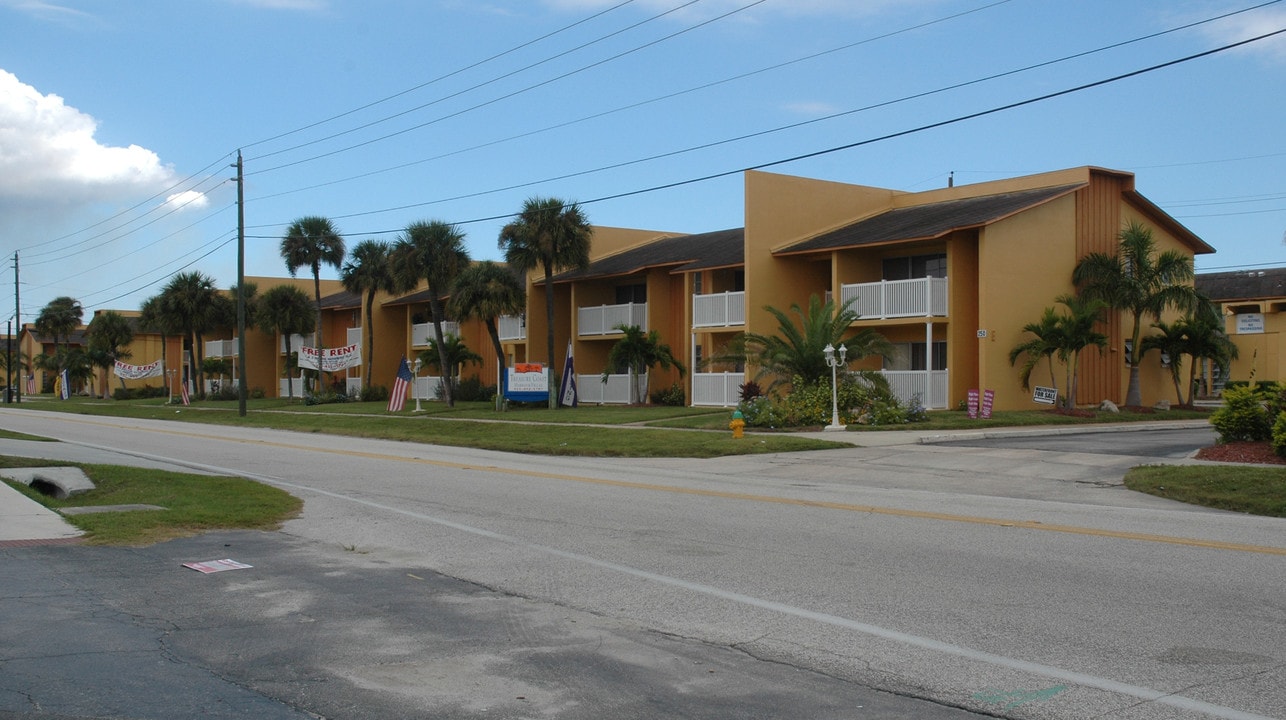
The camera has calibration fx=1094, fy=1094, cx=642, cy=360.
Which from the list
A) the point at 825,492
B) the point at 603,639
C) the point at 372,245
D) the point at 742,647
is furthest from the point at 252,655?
the point at 372,245

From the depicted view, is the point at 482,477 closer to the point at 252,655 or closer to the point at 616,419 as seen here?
the point at 252,655

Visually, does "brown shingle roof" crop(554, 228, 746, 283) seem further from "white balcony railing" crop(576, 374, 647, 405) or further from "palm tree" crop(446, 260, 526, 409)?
"white balcony railing" crop(576, 374, 647, 405)

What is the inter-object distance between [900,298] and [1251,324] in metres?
21.6

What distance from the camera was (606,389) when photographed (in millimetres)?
43156

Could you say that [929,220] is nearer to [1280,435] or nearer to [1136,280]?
[1136,280]

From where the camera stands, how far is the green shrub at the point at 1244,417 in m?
19.1

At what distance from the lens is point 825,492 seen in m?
15.5

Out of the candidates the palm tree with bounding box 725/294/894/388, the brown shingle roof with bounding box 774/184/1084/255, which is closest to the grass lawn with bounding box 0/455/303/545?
the palm tree with bounding box 725/294/894/388

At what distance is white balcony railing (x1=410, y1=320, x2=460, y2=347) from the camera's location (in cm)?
5347

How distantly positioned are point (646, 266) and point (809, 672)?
35.4 m

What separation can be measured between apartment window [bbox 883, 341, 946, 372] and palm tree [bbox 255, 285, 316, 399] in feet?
128

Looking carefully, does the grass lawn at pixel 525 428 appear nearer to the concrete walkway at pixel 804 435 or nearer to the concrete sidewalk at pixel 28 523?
the concrete walkway at pixel 804 435

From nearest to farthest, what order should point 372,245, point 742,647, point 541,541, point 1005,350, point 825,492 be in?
point 742,647
point 541,541
point 825,492
point 1005,350
point 372,245

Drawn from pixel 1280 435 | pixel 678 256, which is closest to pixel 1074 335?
pixel 1280 435
